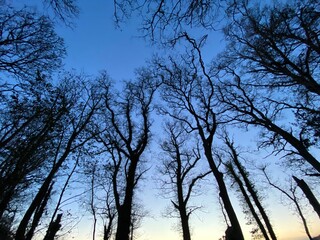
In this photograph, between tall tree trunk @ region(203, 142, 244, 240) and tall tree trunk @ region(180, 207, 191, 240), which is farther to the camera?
tall tree trunk @ region(180, 207, 191, 240)

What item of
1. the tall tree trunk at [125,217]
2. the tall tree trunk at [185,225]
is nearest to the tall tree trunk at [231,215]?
the tall tree trunk at [125,217]

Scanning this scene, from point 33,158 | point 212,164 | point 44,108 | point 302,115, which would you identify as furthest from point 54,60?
point 302,115

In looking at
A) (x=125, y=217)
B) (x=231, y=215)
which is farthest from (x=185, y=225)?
(x=231, y=215)

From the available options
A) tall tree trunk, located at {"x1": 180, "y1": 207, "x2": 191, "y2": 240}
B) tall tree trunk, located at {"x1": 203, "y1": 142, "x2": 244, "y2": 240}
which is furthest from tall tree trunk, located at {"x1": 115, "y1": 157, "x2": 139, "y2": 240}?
tall tree trunk, located at {"x1": 180, "y1": 207, "x2": 191, "y2": 240}

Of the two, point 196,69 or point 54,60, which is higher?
point 196,69

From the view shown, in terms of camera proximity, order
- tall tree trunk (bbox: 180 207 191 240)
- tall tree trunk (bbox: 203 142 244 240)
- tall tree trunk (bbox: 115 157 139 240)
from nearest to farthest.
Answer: tall tree trunk (bbox: 203 142 244 240) < tall tree trunk (bbox: 115 157 139 240) < tall tree trunk (bbox: 180 207 191 240)

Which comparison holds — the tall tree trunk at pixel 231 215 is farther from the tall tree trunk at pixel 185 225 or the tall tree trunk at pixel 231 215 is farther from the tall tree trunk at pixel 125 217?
the tall tree trunk at pixel 185 225

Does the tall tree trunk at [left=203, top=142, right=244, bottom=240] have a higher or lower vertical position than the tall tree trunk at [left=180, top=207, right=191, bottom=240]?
lower

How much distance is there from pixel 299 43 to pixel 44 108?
12.0 metres

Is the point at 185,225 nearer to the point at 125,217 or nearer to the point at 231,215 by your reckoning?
the point at 125,217

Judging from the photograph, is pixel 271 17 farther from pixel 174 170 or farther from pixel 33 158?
pixel 33 158

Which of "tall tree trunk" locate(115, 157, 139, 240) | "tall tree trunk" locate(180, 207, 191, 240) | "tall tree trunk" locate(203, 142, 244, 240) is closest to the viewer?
"tall tree trunk" locate(203, 142, 244, 240)

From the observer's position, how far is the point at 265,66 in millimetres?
11445

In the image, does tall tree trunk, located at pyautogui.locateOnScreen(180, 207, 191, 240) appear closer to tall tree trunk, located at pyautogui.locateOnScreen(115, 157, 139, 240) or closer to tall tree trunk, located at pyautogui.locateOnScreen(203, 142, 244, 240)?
tall tree trunk, located at pyautogui.locateOnScreen(115, 157, 139, 240)
